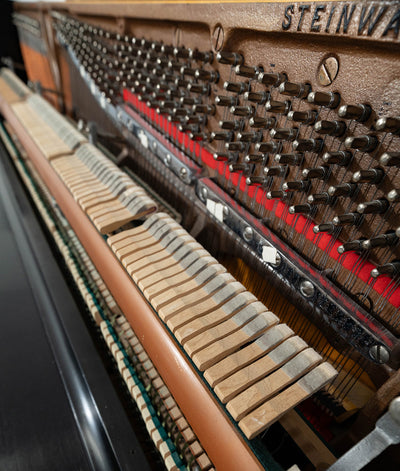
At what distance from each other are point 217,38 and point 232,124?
380 millimetres

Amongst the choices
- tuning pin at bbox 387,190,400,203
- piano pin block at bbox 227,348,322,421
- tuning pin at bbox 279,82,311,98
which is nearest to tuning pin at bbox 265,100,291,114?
tuning pin at bbox 279,82,311,98

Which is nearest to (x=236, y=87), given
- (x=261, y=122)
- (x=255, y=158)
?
(x=261, y=122)

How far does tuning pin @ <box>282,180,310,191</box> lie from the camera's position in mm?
1167

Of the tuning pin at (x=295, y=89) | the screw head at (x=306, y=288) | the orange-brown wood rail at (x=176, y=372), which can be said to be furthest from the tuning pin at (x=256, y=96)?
the orange-brown wood rail at (x=176, y=372)

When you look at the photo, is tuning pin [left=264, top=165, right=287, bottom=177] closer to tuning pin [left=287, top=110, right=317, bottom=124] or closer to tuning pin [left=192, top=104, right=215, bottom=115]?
tuning pin [left=287, top=110, right=317, bottom=124]

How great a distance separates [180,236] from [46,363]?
940mm

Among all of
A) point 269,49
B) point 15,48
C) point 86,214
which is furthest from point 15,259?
point 15,48

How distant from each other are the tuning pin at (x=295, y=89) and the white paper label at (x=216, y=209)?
24.6 inches

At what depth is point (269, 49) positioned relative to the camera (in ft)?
4.03

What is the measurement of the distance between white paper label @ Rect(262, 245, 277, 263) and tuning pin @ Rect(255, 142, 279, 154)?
0.40 metres

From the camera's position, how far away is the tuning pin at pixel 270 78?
3.79ft

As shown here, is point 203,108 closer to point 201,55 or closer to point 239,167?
point 201,55

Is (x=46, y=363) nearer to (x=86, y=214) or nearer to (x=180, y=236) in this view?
(x=86, y=214)

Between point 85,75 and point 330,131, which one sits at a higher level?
point 330,131
